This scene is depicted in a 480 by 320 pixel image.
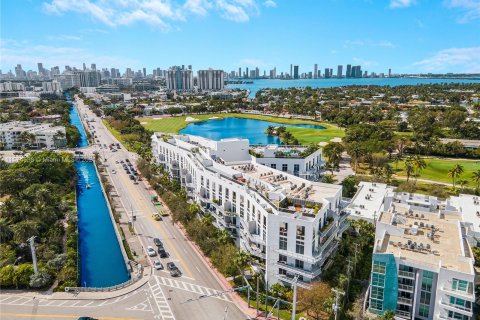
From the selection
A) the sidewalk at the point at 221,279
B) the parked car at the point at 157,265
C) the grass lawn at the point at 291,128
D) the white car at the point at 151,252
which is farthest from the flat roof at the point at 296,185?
the grass lawn at the point at 291,128

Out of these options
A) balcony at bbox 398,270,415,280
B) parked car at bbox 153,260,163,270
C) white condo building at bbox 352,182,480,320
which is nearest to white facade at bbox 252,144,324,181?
white condo building at bbox 352,182,480,320

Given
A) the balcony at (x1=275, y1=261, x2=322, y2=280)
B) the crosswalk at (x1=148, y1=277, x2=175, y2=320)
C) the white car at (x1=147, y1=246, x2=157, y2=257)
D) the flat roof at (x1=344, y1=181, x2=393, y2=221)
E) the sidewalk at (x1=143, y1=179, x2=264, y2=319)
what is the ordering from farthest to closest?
the flat roof at (x1=344, y1=181, x2=393, y2=221)
the white car at (x1=147, y1=246, x2=157, y2=257)
the sidewalk at (x1=143, y1=179, x2=264, y2=319)
the balcony at (x1=275, y1=261, x2=322, y2=280)
the crosswalk at (x1=148, y1=277, x2=175, y2=320)

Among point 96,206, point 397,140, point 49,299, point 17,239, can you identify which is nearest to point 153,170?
point 96,206

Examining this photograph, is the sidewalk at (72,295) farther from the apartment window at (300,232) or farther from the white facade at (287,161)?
the white facade at (287,161)

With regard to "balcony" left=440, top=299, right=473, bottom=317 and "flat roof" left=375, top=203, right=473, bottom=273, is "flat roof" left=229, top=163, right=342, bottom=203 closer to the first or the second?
"flat roof" left=375, top=203, right=473, bottom=273

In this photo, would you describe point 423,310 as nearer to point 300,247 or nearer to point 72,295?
point 300,247

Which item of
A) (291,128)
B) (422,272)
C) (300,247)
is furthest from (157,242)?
(291,128)

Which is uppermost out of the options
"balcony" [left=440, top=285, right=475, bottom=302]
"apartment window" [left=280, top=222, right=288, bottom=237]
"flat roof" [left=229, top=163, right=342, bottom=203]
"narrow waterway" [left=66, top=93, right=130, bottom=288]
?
"flat roof" [left=229, top=163, right=342, bottom=203]

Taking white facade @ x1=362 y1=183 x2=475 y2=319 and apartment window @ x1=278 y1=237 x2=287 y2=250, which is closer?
white facade @ x1=362 y1=183 x2=475 y2=319
